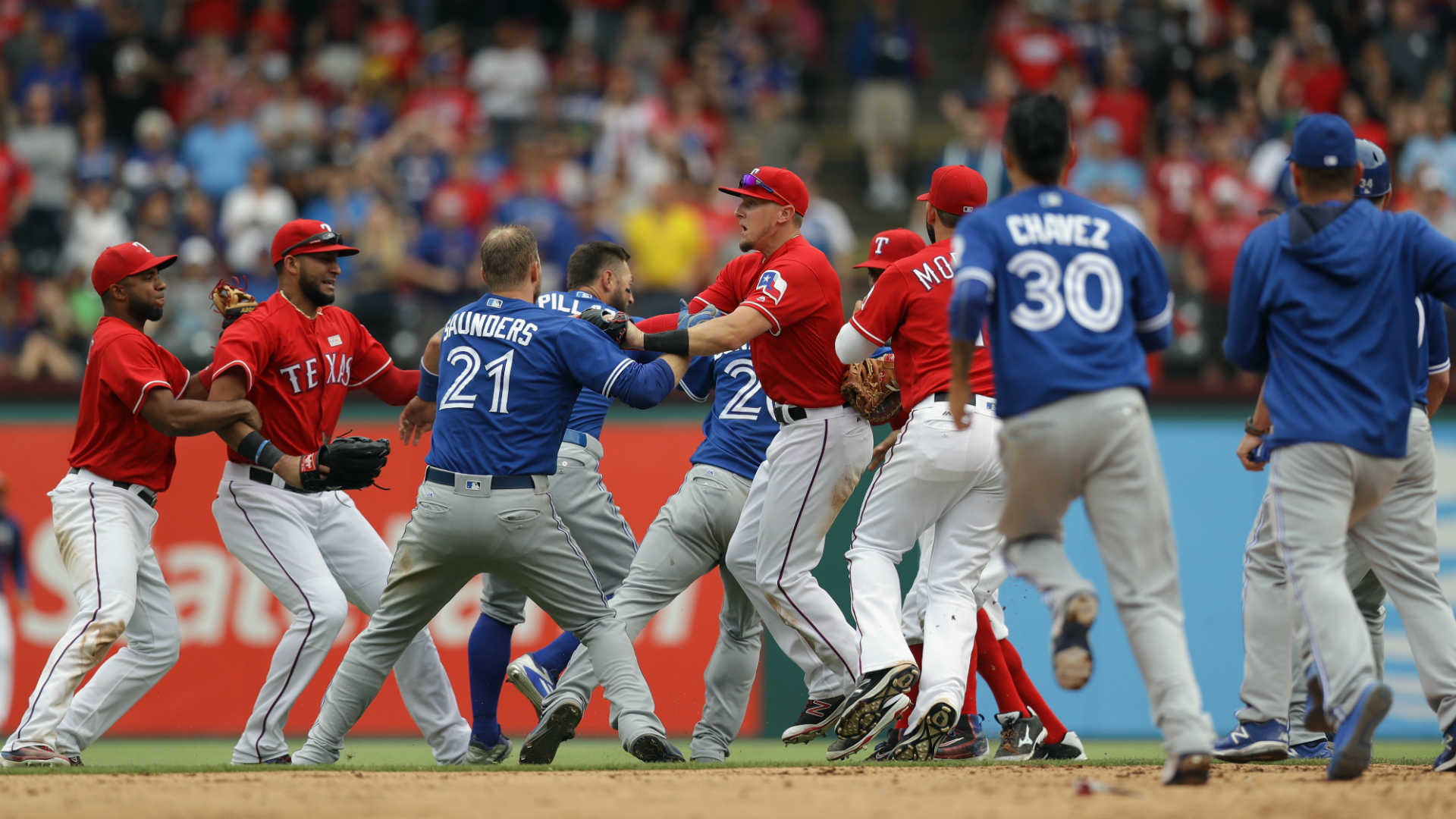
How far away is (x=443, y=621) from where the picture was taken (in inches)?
436

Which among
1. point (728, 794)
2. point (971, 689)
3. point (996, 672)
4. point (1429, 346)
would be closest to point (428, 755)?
point (971, 689)

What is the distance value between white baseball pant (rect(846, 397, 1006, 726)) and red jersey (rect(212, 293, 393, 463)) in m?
2.86

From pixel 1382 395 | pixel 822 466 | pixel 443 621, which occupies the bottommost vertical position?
pixel 443 621

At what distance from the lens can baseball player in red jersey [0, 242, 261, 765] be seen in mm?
7633

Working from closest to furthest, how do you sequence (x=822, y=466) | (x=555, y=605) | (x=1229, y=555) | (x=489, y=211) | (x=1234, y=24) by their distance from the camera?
Answer: 1. (x=555, y=605)
2. (x=822, y=466)
3. (x=1229, y=555)
4. (x=489, y=211)
5. (x=1234, y=24)

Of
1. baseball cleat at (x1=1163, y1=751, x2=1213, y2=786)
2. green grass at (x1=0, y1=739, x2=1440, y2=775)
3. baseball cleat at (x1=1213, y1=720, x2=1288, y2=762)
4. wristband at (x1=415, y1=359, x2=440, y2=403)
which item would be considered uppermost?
wristband at (x1=415, y1=359, x2=440, y2=403)

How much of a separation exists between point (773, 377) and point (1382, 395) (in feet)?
9.54

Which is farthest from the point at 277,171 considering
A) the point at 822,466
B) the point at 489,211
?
the point at 822,466

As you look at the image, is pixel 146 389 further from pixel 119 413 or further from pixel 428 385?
pixel 428 385

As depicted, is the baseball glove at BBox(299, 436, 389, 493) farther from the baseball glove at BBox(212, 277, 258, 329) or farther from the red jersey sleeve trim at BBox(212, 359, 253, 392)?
the baseball glove at BBox(212, 277, 258, 329)

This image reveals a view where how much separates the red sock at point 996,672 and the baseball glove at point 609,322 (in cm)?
232

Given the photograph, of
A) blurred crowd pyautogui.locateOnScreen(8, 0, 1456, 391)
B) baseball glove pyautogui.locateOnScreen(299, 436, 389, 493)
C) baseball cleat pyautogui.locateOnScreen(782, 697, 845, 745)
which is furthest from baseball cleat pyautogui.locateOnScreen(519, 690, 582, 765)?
blurred crowd pyautogui.locateOnScreen(8, 0, 1456, 391)

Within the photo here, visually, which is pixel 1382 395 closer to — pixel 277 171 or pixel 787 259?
pixel 787 259

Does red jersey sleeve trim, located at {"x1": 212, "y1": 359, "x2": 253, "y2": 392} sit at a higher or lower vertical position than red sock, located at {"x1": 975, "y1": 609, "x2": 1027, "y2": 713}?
higher
